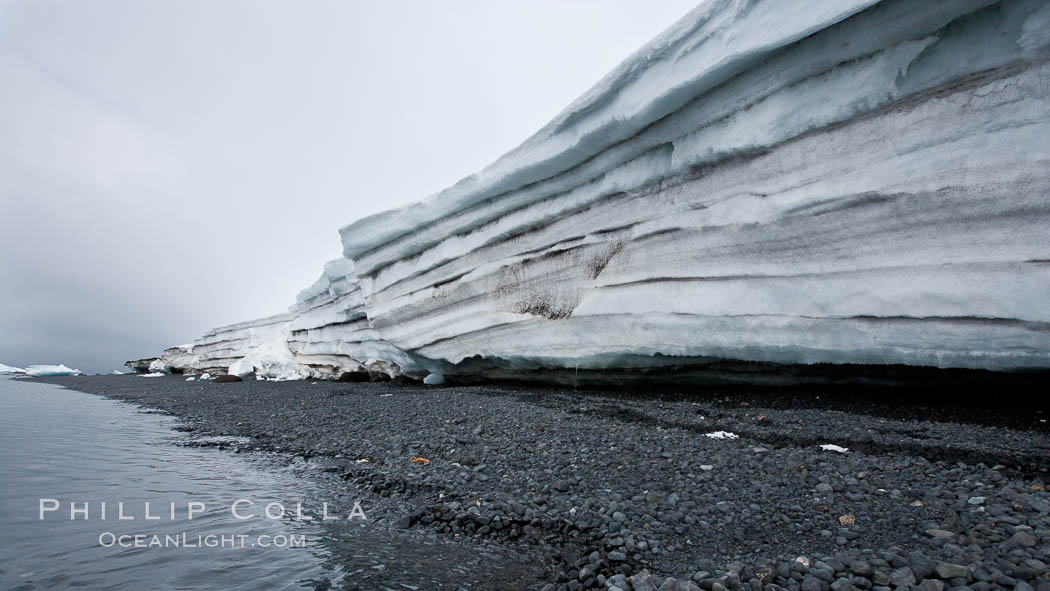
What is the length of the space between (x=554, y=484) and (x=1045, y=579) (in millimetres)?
2652

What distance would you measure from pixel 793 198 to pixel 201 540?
6547mm

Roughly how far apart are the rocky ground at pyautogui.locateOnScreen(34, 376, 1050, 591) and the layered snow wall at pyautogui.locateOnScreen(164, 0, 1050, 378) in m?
1.07

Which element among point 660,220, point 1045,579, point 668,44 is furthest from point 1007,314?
point 668,44

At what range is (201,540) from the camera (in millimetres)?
3217

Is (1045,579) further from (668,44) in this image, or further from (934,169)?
(668,44)

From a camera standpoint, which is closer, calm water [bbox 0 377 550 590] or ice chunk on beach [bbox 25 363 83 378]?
calm water [bbox 0 377 550 590]

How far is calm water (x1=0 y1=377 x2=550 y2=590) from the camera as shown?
2.68 metres

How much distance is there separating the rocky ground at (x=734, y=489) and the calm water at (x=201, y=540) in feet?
1.00

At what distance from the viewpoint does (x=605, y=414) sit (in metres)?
6.32

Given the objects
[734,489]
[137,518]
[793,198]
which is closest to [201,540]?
[137,518]

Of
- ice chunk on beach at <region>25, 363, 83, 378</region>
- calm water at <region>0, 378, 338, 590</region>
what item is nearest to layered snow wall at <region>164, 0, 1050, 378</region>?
calm water at <region>0, 378, 338, 590</region>

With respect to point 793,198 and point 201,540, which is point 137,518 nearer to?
point 201,540

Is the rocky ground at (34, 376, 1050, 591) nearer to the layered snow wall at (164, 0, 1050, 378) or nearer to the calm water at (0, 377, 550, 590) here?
the calm water at (0, 377, 550, 590)

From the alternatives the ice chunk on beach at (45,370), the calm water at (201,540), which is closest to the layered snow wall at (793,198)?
the calm water at (201,540)
